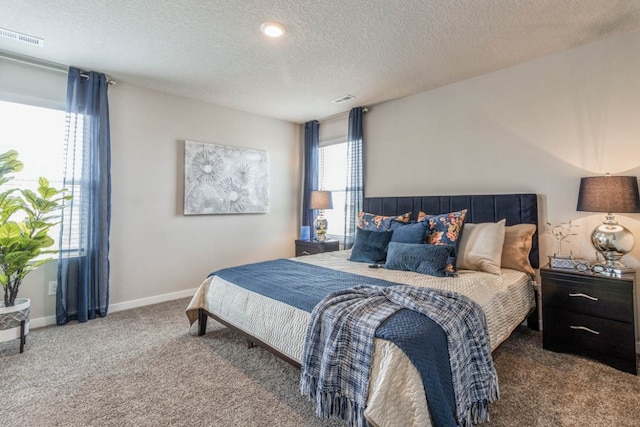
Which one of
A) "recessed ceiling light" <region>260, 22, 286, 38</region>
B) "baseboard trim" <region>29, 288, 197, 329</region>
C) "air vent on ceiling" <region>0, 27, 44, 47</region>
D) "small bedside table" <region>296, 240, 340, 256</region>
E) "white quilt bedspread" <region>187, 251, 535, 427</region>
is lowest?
"baseboard trim" <region>29, 288, 197, 329</region>

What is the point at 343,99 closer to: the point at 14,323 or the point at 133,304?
the point at 133,304

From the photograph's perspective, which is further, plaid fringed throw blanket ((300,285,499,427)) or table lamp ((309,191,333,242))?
table lamp ((309,191,333,242))

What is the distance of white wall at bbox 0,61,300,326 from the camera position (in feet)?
9.95

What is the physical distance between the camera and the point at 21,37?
249 centimetres

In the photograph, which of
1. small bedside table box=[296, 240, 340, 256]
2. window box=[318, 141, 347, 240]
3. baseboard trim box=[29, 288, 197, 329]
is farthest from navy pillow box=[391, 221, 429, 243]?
baseboard trim box=[29, 288, 197, 329]

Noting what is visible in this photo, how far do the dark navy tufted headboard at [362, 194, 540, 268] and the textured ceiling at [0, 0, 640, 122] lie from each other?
4.26 feet

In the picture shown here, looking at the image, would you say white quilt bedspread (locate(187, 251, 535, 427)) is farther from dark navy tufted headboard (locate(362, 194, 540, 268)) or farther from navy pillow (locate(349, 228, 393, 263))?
dark navy tufted headboard (locate(362, 194, 540, 268))

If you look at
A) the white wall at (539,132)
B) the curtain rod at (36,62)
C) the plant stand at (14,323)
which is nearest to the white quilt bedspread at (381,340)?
the white wall at (539,132)

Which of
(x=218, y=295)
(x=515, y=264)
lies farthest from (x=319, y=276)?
(x=515, y=264)

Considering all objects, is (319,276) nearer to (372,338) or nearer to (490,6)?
(372,338)

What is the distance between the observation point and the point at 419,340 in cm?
134

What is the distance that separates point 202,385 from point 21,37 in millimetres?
3109

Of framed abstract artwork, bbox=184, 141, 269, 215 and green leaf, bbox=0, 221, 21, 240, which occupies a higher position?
framed abstract artwork, bbox=184, 141, 269, 215

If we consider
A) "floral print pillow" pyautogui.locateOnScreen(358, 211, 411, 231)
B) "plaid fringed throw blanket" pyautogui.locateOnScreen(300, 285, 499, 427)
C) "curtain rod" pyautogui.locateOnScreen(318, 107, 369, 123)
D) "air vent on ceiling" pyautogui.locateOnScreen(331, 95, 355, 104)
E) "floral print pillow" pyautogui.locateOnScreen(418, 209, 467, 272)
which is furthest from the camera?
"curtain rod" pyautogui.locateOnScreen(318, 107, 369, 123)
